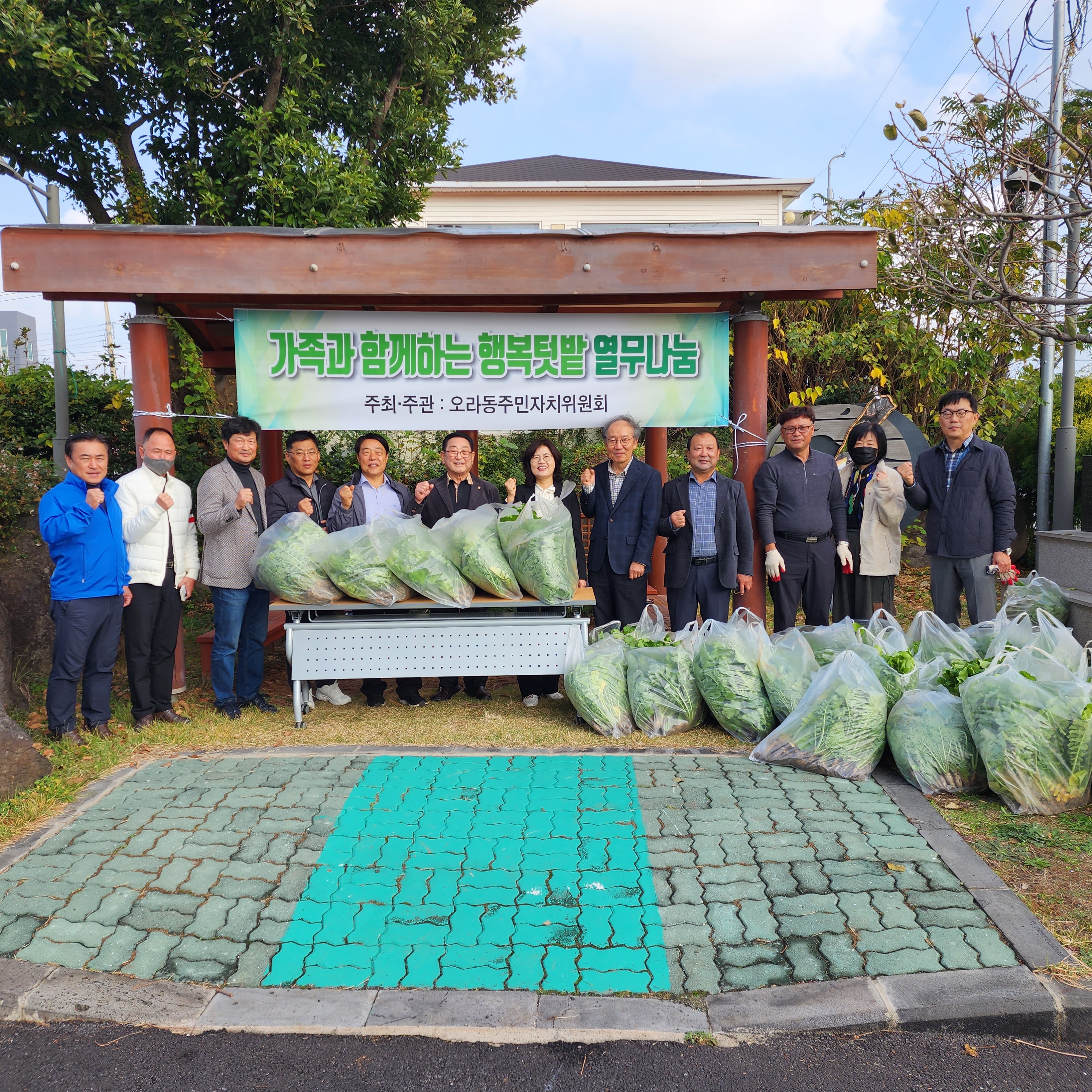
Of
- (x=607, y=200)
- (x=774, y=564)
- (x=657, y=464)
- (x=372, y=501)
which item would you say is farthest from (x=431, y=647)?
(x=607, y=200)

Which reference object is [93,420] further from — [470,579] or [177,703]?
[470,579]

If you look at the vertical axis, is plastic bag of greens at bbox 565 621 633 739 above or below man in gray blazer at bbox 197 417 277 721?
below

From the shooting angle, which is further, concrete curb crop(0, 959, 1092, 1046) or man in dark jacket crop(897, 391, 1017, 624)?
man in dark jacket crop(897, 391, 1017, 624)

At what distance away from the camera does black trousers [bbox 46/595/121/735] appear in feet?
15.0

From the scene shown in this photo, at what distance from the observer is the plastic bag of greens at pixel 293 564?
4887 millimetres

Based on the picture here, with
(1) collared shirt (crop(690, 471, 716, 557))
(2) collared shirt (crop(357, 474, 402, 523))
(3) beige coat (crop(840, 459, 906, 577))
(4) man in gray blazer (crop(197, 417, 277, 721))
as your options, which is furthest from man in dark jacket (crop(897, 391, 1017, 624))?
(4) man in gray blazer (crop(197, 417, 277, 721))

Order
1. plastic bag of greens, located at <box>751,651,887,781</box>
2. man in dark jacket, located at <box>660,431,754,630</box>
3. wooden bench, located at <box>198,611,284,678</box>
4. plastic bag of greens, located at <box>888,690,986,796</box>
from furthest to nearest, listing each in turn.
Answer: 1. wooden bench, located at <box>198,611,284,678</box>
2. man in dark jacket, located at <box>660,431,754,630</box>
3. plastic bag of greens, located at <box>751,651,887,781</box>
4. plastic bag of greens, located at <box>888,690,986,796</box>

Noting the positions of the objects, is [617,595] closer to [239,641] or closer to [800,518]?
[800,518]

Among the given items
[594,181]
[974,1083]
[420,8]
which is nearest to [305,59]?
[420,8]

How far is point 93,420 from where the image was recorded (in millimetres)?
10000

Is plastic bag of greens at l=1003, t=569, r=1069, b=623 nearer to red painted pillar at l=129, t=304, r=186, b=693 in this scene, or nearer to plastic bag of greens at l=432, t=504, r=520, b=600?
plastic bag of greens at l=432, t=504, r=520, b=600

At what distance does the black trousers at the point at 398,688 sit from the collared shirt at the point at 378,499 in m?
1.08

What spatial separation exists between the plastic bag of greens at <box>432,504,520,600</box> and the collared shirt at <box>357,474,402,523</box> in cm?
66

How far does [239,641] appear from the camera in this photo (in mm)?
5477
